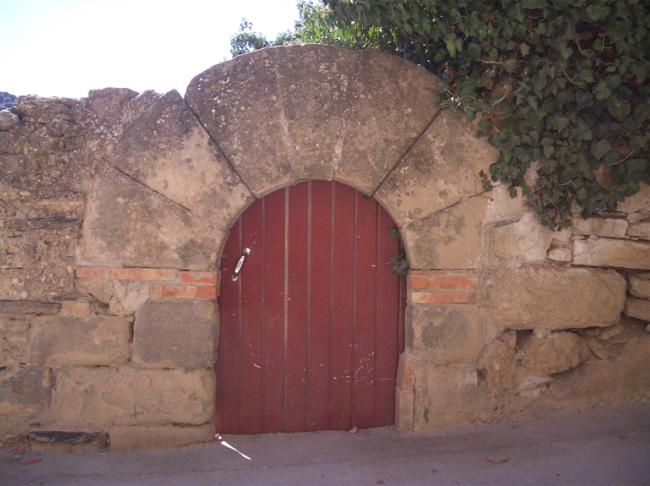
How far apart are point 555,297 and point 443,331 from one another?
61cm

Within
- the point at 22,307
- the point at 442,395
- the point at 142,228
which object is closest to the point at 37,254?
the point at 22,307

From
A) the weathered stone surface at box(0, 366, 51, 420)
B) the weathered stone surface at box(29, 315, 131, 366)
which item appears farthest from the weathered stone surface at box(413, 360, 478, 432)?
the weathered stone surface at box(0, 366, 51, 420)

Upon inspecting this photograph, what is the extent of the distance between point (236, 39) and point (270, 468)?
208 inches

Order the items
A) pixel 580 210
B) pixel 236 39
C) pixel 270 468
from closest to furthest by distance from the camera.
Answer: pixel 270 468 → pixel 580 210 → pixel 236 39

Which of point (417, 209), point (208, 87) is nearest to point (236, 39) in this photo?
point (208, 87)

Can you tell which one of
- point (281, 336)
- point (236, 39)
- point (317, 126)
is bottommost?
point (281, 336)

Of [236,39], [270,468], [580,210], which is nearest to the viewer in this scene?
[270,468]

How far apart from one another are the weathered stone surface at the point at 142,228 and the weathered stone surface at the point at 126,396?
60 centimetres

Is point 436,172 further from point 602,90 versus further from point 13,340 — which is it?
point 13,340

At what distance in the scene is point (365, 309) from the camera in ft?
9.98

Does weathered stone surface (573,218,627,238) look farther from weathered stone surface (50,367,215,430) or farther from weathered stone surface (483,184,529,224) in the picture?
weathered stone surface (50,367,215,430)

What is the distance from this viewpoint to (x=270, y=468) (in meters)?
2.65

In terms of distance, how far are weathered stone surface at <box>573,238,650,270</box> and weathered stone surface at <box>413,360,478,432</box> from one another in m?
0.83

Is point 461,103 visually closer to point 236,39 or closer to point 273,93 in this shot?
point 273,93
